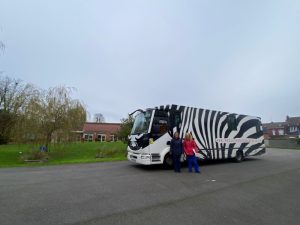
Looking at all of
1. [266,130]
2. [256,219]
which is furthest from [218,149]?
[266,130]

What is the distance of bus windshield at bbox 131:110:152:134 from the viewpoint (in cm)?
928

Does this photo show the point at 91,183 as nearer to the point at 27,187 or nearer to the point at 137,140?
the point at 27,187

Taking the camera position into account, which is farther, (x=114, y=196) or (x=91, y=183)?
(x=91, y=183)

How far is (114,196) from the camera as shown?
518 centimetres

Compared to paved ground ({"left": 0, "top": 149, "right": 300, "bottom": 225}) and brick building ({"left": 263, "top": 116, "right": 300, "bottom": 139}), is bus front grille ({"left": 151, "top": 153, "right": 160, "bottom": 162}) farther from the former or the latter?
brick building ({"left": 263, "top": 116, "right": 300, "bottom": 139})

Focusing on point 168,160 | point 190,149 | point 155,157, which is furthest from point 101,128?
point 190,149

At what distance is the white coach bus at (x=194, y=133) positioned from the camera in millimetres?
9062

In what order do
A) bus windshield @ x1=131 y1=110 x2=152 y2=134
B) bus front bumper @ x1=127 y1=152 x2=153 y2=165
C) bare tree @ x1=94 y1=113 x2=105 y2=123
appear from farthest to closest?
bare tree @ x1=94 y1=113 x2=105 y2=123 < bus windshield @ x1=131 y1=110 x2=152 y2=134 < bus front bumper @ x1=127 y1=152 x2=153 y2=165

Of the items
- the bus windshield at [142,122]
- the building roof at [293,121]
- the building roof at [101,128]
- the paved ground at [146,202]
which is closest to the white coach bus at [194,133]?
the bus windshield at [142,122]

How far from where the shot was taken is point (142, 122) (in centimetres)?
966

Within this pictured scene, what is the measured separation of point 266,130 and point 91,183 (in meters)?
79.4

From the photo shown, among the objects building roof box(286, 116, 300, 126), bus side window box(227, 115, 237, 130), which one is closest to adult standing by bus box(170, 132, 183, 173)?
bus side window box(227, 115, 237, 130)

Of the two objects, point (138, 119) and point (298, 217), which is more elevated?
point (138, 119)

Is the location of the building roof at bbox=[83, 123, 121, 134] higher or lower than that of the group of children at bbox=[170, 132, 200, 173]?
higher
